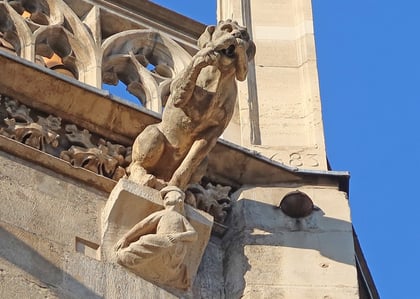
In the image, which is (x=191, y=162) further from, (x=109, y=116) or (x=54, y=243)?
(x=54, y=243)

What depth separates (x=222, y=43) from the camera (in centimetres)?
838

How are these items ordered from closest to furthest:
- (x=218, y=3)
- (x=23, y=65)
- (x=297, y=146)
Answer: (x=23, y=65) → (x=297, y=146) → (x=218, y=3)

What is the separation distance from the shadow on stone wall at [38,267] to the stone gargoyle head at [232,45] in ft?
3.73

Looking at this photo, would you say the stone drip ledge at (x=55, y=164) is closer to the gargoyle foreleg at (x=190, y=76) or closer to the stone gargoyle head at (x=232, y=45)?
the gargoyle foreleg at (x=190, y=76)

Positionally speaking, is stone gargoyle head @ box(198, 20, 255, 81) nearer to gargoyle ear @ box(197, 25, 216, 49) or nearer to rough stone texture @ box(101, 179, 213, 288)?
gargoyle ear @ box(197, 25, 216, 49)

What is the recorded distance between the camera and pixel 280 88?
31.3 feet

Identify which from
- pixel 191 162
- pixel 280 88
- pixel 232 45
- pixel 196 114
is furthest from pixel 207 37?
pixel 280 88

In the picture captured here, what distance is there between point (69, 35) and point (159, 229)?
1.47 m

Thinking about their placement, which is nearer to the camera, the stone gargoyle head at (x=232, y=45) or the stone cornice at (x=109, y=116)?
the stone gargoyle head at (x=232, y=45)

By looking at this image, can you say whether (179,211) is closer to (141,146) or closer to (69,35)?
(141,146)

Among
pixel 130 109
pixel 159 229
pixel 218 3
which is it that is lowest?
pixel 159 229

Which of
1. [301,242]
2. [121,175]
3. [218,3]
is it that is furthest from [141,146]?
[218,3]

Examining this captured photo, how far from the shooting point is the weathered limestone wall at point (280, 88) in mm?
9242

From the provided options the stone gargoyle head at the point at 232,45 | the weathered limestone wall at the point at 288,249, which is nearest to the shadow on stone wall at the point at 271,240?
the weathered limestone wall at the point at 288,249
